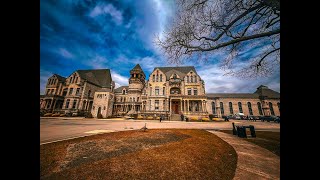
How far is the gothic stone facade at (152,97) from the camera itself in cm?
3400

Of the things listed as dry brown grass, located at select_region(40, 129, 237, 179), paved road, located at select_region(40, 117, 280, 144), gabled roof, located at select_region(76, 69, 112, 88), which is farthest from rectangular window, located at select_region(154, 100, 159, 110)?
dry brown grass, located at select_region(40, 129, 237, 179)

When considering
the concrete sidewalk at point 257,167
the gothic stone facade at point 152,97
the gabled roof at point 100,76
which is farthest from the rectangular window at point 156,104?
the concrete sidewalk at point 257,167

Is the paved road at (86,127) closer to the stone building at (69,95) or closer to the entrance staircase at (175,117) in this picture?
the entrance staircase at (175,117)

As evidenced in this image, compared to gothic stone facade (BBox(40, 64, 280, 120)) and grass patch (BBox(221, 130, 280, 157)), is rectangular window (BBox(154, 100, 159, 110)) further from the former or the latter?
grass patch (BBox(221, 130, 280, 157))

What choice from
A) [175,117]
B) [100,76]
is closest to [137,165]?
[175,117]

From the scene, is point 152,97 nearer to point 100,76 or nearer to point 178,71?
point 178,71

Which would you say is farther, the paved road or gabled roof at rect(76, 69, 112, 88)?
gabled roof at rect(76, 69, 112, 88)

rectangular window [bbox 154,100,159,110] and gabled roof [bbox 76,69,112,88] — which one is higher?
→ gabled roof [bbox 76,69,112,88]

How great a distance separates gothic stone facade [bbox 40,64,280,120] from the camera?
34.0m

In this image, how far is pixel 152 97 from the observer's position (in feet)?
115

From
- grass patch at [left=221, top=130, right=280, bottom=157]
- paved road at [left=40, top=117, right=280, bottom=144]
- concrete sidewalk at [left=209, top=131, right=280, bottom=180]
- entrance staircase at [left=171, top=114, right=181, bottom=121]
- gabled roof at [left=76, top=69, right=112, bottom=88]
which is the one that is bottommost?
entrance staircase at [left=171, top=114, right=181, bottom=121]
